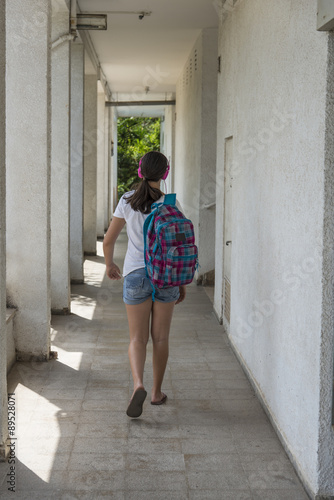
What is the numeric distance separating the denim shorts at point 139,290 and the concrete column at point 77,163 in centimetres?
564

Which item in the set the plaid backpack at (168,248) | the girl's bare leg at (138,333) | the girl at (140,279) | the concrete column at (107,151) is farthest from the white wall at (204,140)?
the concrete column at (107,151)

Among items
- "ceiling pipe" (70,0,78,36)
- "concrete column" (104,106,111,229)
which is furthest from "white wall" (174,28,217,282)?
"concrete column" (104,106,111,229)

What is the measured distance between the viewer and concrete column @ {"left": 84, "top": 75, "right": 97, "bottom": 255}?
42.1 feet

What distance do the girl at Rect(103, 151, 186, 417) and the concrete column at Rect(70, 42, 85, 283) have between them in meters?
5.52

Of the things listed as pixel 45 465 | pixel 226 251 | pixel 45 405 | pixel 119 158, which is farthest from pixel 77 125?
pixel 119 158

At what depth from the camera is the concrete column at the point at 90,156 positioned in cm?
1284

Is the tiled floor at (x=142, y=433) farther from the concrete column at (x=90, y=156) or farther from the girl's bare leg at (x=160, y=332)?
the concrete column at (x=90, y=156)

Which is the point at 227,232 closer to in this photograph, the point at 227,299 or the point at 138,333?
the point at 227,299

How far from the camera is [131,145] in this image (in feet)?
97.2

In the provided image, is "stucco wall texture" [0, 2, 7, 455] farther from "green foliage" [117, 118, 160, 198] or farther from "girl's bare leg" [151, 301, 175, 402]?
"green foliage" [117, 118, 160, 198]

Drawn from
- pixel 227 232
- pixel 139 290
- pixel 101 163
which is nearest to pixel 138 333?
pixel 139 290

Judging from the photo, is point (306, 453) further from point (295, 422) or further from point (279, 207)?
point (279, 207)

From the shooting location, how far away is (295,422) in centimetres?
363

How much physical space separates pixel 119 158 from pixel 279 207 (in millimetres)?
26131
